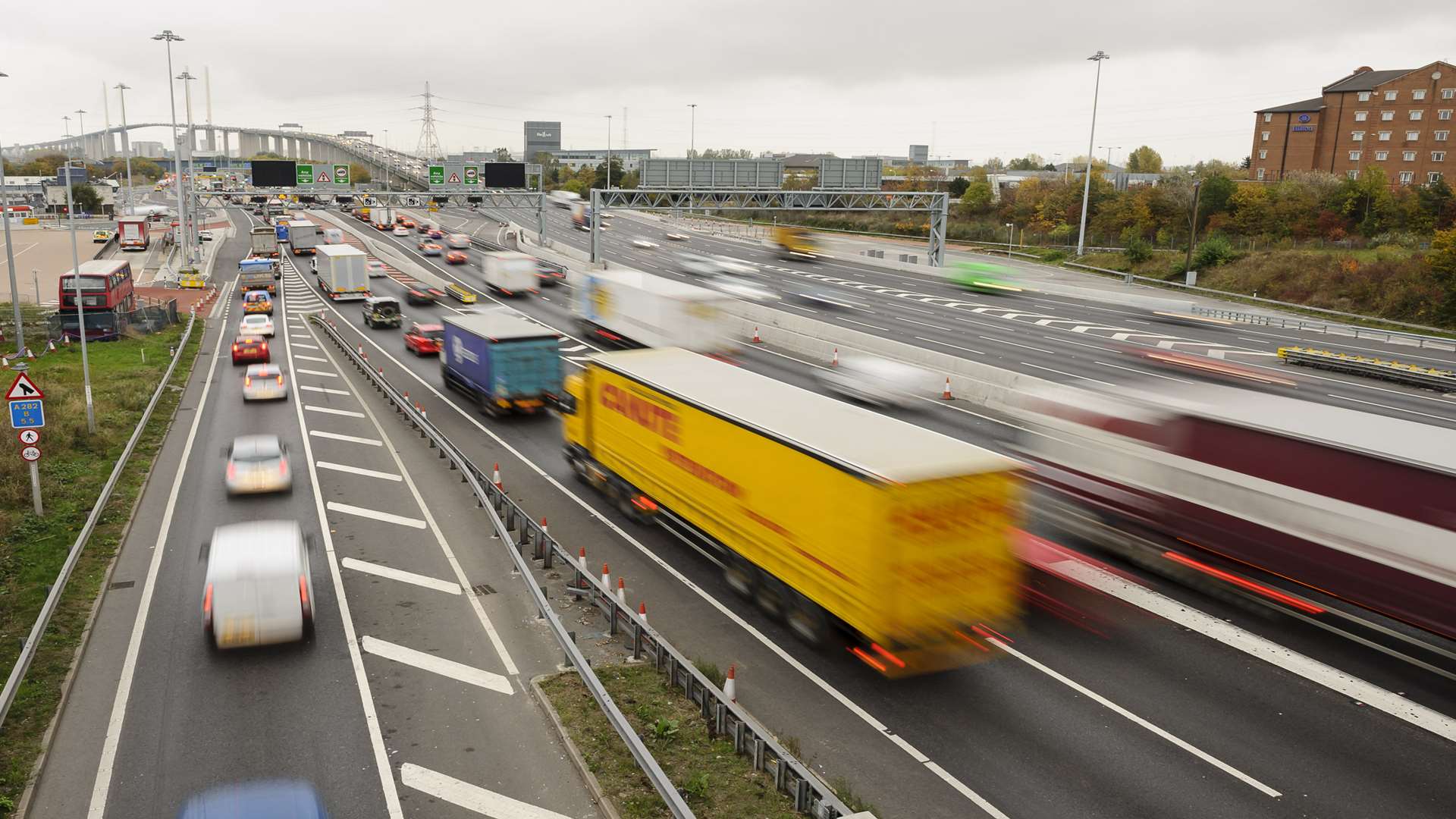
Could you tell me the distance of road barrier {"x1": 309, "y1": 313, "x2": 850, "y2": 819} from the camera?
11.1 meters

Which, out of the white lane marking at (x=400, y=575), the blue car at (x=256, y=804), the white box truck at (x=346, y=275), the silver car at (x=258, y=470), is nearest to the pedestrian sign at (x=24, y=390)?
the silver car at (x=258, y=470)

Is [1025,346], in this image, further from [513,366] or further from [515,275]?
[515,275]

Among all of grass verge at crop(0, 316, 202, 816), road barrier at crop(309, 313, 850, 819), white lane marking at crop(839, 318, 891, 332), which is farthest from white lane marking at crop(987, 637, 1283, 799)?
white lane marking at crop(839, 318, 891, 332)

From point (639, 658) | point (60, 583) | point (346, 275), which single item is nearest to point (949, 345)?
point (639, 658)

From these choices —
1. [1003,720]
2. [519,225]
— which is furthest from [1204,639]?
[519,225]

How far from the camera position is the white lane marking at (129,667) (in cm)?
1168

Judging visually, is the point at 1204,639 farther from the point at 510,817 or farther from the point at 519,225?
the point at 519,225

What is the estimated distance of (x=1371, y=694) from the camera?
14258mm

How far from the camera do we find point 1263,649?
51.5 ft

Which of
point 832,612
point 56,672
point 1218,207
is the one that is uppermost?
point 1218,207

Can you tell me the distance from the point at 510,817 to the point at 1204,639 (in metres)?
12.0

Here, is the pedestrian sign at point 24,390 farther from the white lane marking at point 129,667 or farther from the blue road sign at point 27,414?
the white lane marking at point 129,667

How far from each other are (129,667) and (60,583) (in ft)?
11.4

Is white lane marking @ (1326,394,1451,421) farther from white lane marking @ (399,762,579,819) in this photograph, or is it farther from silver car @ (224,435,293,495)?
silver car @ (224,435,293,495)
